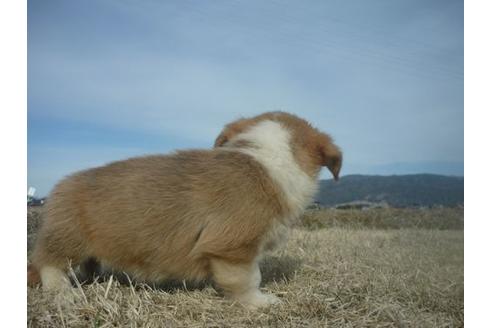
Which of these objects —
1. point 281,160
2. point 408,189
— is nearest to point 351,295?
point 408,189

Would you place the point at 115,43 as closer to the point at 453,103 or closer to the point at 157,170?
the point at 157,170

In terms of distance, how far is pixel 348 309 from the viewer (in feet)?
7.44

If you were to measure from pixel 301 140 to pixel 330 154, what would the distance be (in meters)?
0.15

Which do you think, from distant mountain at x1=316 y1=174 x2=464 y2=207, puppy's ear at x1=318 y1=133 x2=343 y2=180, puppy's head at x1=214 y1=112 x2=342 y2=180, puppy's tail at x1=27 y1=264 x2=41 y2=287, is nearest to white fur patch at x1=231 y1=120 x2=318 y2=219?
puppy's head at x1=214 y1=112 x2=342 y2=180

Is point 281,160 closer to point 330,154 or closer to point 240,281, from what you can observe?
point 330,154

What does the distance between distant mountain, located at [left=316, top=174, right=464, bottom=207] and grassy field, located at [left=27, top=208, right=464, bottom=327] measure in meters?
0.06

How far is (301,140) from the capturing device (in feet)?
8.33


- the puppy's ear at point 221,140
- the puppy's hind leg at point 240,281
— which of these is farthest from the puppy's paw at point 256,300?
the puppy's ear at point 221,140

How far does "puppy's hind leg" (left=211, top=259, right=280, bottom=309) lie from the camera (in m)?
2.41

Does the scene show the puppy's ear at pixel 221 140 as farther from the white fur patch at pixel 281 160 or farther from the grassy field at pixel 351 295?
the grassy field at pixel 351 295

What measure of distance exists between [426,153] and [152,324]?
3.94 ft

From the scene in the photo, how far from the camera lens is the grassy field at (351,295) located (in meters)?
2.16
